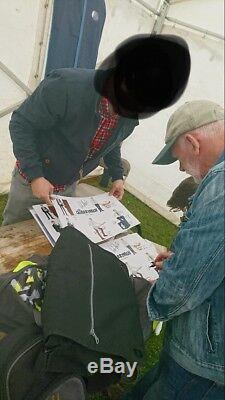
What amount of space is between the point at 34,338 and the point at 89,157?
2.69 feet

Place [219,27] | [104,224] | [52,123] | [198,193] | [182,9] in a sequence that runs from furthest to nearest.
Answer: [182,9], [219,27], [104,224], [52,123], [198,193]

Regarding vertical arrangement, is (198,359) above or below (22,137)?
below

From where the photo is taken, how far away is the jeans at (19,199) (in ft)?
4.80

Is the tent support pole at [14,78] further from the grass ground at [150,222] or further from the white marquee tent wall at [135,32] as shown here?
the grass ground at [150,222]

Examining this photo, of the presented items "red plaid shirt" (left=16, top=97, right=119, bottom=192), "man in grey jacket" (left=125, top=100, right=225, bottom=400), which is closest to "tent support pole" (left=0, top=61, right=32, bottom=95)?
"red plaid shirt" (left=16, top=97, right=119, bottom=192)

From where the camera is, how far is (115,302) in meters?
0.92

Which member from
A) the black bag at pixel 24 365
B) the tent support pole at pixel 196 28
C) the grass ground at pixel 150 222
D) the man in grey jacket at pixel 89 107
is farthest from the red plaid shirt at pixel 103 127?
the tent support pole at pixel 196 28

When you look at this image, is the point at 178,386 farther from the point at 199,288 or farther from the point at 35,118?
the point at 35,118

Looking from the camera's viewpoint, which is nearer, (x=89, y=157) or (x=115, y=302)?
(x=115, y=302)

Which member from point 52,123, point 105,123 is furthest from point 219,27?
point 52,123

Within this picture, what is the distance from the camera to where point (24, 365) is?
30.0 inches

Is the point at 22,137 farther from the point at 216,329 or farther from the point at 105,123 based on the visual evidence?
the point at 216,329

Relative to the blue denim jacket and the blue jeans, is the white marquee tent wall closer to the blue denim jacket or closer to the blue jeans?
the blue denim jacket

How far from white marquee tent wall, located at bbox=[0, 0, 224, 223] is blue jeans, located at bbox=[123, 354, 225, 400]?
1.80m
